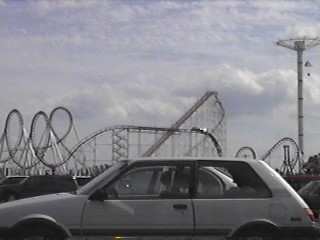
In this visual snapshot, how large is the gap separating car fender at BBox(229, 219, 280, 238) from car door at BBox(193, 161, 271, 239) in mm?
54

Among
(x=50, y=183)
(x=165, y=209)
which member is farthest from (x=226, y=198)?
(x=50, y=183)

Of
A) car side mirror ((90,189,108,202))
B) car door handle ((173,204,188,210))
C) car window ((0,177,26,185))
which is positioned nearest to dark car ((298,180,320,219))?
car door handle ((173,204,188,210))

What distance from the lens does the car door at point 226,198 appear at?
31.7 feet

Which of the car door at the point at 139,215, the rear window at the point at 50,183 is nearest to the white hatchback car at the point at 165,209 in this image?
the car door at the point at 139,215

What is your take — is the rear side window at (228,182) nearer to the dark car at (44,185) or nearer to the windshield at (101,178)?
the windshield at (101,178)

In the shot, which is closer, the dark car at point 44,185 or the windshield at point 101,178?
the windshield at point 101,178

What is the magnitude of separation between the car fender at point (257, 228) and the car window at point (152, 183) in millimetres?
837

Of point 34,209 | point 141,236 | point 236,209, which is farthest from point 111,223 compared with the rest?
point 236,209

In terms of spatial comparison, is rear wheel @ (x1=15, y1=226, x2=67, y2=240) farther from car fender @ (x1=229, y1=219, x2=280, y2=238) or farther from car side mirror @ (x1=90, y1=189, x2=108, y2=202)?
car fender @ (x1=229, y1=219, x2=280, y2=238)

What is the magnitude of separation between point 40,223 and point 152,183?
158 cm

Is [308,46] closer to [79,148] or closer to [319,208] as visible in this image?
[79,148]

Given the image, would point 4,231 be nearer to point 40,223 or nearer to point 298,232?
point 40,223

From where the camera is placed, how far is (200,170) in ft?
32.7

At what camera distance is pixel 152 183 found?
32.4 feet
